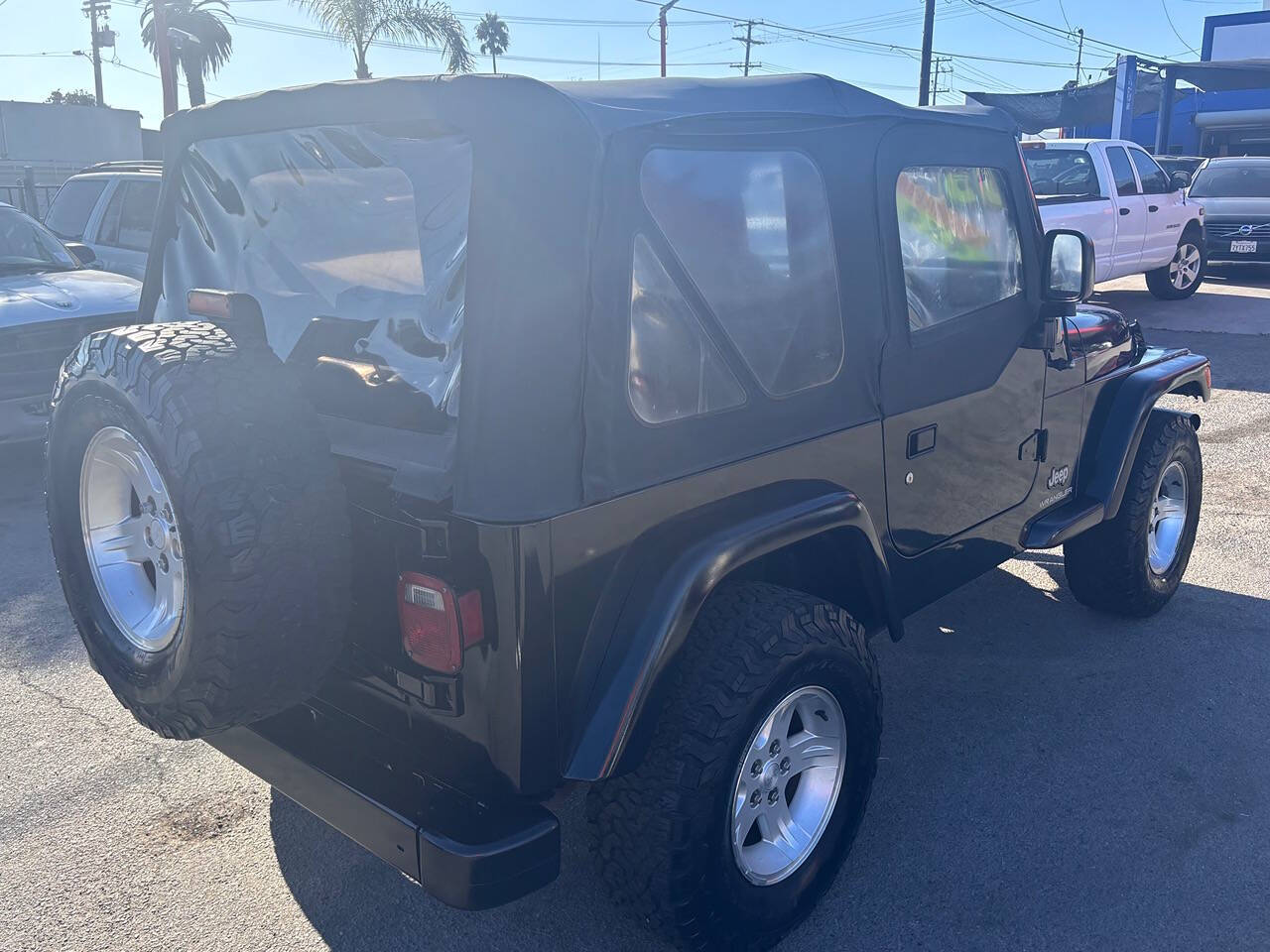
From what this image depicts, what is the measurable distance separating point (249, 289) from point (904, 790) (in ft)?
7.98

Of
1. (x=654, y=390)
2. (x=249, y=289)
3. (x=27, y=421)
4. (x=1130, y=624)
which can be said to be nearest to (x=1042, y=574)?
(x=1130, y=624)

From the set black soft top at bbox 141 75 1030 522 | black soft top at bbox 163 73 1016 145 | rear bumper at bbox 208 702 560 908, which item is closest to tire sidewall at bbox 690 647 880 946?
rear bumper at bbox 208 702 560 908

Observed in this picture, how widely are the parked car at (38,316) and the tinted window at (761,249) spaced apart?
4528mm

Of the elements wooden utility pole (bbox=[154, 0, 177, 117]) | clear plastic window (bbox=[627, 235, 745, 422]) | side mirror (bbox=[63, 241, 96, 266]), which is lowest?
side mirror (bbox=[63, 241, 96, 266])

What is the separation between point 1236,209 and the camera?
15.2m

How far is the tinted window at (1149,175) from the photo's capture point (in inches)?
499

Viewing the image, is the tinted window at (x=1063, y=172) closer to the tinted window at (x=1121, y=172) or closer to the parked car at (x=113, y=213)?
the tinted window at (x=1121, y=172)

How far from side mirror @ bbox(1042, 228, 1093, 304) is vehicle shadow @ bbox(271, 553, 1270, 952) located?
4.71 ft

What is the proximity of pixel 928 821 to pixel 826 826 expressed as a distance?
0.60 meters

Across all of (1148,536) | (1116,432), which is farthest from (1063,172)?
(1116,432)

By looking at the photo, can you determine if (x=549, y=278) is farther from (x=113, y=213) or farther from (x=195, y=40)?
(x=195, y=40)

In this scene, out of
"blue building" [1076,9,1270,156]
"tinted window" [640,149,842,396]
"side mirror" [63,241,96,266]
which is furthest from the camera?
"blue building" [1076,9,1270,156]

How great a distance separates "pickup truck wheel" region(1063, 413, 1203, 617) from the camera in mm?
4324

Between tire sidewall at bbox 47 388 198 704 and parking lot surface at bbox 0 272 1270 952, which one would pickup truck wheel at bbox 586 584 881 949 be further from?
tire sidewall at bbox 47 388 198 704
